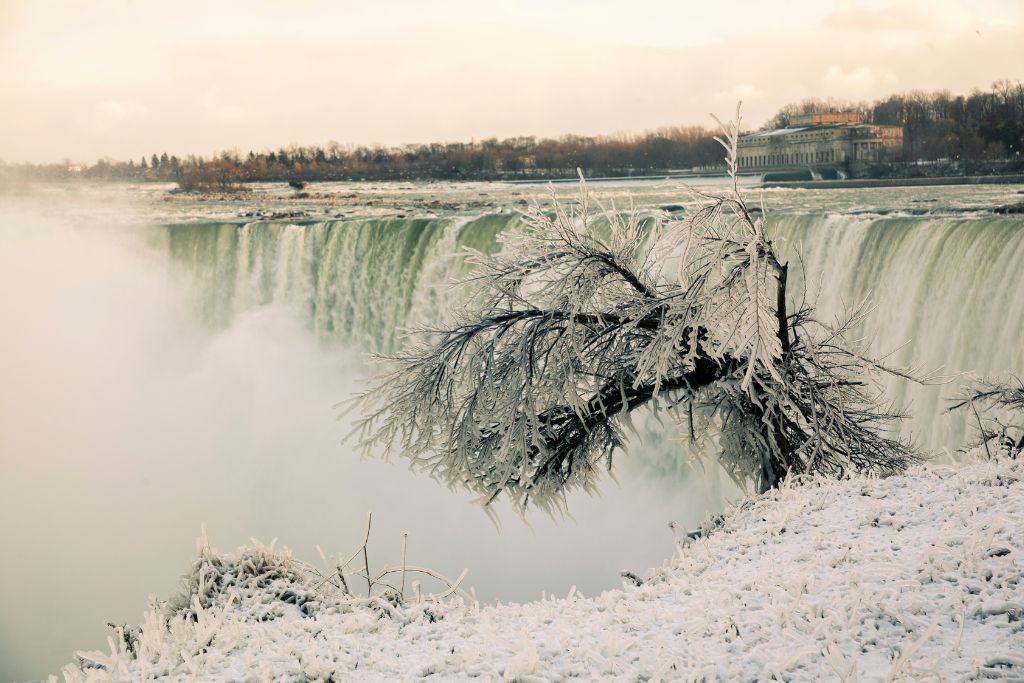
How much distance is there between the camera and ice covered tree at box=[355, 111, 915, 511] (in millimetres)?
5715

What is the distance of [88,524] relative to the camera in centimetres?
2567

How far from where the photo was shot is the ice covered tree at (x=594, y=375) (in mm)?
5715

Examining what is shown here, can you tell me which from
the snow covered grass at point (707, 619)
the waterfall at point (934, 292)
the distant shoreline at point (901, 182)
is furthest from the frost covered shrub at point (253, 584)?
A: the distant shoreline at point (901, 182)

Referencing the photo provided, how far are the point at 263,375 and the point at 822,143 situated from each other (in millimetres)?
14409

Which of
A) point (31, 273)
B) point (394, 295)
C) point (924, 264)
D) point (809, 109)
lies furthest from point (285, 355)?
point (924, 264)

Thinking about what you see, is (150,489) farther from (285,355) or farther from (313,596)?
(313,596)

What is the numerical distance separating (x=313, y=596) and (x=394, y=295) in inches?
663

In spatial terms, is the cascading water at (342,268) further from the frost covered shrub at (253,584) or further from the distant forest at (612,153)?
the frost covered shrub at (253,584)

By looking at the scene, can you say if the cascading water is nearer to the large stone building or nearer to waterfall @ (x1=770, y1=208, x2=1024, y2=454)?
the large stone building

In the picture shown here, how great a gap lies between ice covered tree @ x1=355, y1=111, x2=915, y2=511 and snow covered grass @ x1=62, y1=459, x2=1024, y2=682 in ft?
6.71

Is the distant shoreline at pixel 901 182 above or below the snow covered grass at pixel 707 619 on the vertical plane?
above

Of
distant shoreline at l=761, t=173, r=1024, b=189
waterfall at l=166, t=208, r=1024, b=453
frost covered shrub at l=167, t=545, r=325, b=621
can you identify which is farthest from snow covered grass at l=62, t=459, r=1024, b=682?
distant shoreline at l=761, t=173, r=1024, b=189

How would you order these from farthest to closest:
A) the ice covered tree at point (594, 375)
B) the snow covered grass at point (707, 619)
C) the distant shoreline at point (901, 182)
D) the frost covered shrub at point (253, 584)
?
the distant shoreline at point (901, 182) < the ice covered tree at point (594, 375) < the frost covered shrub at point (253, 584) < the snow covered grass at point (707, 619)

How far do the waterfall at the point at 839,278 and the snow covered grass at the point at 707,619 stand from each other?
3.77m
